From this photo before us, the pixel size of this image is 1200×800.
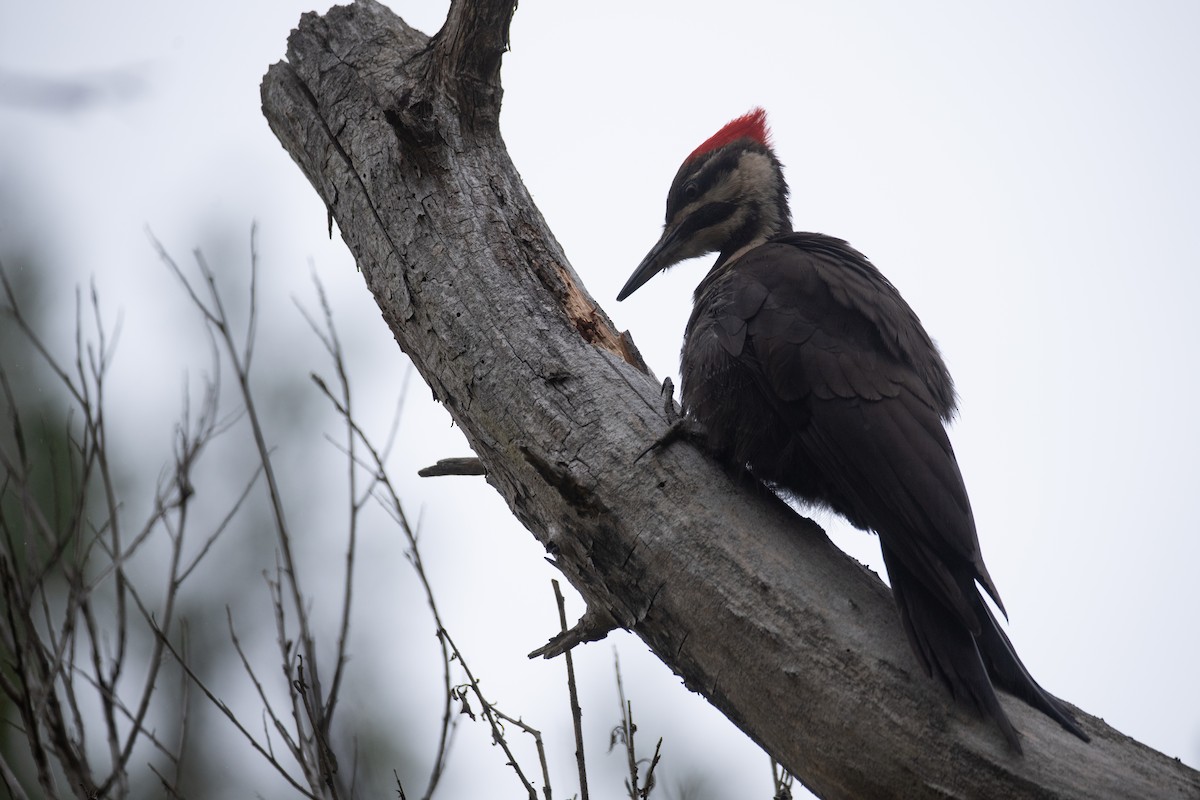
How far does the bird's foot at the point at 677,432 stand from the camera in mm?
2635

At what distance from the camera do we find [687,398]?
9.45 ft

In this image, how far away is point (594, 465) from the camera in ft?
8.50

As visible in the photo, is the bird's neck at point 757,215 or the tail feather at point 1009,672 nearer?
the tail feather at point 1009,672

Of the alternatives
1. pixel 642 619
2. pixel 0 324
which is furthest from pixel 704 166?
pixel 0 324

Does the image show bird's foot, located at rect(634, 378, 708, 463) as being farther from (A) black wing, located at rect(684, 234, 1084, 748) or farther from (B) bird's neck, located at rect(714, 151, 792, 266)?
(B) bird's neck, located at rect(714, 151, 792, 266)

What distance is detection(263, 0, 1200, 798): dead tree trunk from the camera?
6.88ft

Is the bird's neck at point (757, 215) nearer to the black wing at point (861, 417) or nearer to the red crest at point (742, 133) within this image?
the red crest at point (742, 133)

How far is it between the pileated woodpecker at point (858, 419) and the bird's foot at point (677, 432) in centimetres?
2

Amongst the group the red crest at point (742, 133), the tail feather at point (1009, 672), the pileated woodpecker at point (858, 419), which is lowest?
the tail feather at point (1009, 672)

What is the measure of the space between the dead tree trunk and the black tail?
0.13ft

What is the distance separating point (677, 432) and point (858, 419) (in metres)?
0.46

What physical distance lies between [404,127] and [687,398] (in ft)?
3.80

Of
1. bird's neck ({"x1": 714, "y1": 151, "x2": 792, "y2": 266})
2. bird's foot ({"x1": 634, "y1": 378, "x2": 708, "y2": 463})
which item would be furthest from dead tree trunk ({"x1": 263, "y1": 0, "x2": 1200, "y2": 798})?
bird's neck ({"x1": 714, "y1": 151, "x2": 792, "y2": 266})

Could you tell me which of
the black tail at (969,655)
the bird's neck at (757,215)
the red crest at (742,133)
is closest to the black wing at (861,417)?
the black tail at (969,655)
